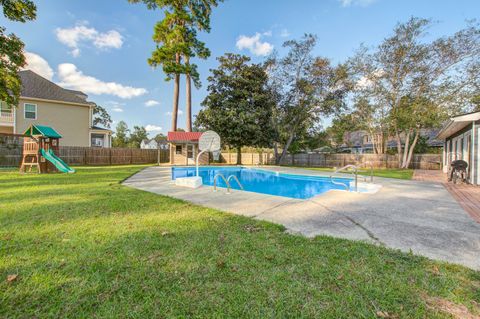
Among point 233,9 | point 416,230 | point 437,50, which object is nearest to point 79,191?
point 416,230

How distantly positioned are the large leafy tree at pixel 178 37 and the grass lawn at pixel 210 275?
1820cm

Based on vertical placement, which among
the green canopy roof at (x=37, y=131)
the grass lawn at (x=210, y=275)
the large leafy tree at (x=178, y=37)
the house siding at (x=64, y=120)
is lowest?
the grass lawn at (x=210, y=275)

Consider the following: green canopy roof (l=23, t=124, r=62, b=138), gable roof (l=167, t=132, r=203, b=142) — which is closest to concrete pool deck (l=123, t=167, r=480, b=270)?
green canopy roof (l=23, t=124, r=62, b=138)

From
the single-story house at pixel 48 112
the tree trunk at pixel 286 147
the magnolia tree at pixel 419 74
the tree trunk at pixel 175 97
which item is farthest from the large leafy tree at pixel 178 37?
the magnolia tree at pixel 419 74

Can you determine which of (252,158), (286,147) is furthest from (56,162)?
(286,147)

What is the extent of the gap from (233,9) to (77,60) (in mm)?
13396

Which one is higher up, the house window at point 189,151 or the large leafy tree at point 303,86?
the large leafy tree at point 303,86

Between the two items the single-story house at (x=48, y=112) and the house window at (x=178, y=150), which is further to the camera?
the house window at (x=178, y=150)

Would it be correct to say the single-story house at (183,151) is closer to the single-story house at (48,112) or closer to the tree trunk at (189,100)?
the tree trunk at (189,100)

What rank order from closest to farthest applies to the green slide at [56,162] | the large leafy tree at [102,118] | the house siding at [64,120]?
the green slide at [56,162]
the house siding at [64,120]
the large leafy tree at [102,118]

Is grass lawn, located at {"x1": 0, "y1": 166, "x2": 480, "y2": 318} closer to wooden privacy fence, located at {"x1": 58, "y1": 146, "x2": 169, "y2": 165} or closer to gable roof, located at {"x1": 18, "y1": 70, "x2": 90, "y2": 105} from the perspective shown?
wooden privacy fence, located at {"x1": 58, "y1": 146, "x2": 169, "y2": 165}

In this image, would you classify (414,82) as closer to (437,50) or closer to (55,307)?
(437,50)

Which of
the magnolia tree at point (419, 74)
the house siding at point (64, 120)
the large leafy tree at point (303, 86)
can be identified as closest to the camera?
the magnolia tree at point (419, 74)

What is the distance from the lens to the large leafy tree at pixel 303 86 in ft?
61.4
